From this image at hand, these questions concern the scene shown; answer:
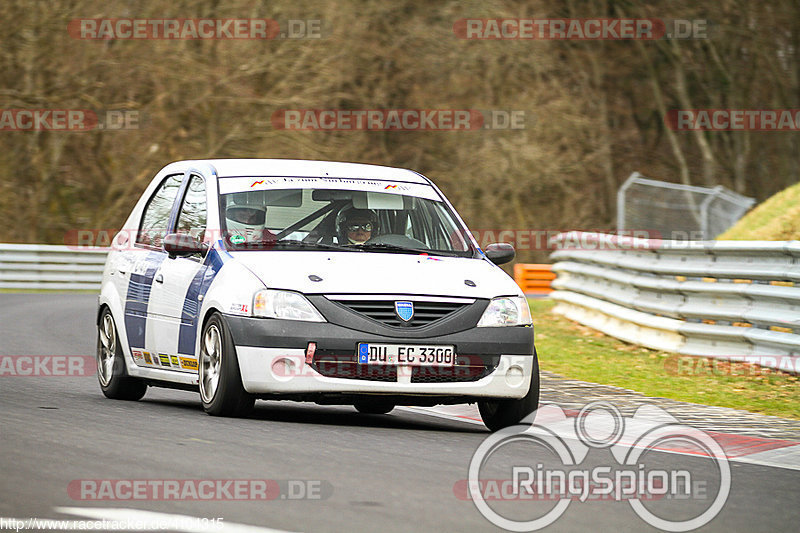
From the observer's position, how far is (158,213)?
37.2ft

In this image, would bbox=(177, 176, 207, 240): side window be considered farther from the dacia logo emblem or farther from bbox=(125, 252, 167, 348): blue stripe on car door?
the dacia logo emblem

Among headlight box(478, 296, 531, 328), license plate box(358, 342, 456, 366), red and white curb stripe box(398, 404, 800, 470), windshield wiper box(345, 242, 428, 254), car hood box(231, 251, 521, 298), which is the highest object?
windshield wiper box(345, 242, 428, 254)

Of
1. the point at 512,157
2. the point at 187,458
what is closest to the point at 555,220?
the point at 512,157

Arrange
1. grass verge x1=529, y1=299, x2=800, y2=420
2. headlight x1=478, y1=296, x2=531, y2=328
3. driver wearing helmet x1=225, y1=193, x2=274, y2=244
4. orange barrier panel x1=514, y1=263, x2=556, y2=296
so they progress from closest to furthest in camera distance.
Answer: headlight x1=478, y1=296, x2=531, y2=328 < driver wearing helmet x1=225, y1=193, x2=274, y2=244 < grass verge x1=529, y1=299, x2=800, y2=420 < orange barrier panel x1=514, y1=263, x2=556, y2=296

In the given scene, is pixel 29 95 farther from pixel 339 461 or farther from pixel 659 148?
pixel 339 461

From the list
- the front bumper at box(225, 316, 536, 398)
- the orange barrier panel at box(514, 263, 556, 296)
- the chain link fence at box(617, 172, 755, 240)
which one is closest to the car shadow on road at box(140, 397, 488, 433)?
the front bumper at box(225, 316, 536, 398)

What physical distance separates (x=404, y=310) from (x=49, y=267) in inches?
946

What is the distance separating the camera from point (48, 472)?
6.77m

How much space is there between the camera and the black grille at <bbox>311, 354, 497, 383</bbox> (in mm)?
8969

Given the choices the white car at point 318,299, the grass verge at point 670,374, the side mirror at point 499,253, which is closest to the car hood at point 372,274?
the white car at point 318,299

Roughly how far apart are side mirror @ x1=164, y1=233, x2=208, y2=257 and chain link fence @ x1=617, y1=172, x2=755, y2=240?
1430cm

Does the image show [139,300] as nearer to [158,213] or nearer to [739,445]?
[158,213]

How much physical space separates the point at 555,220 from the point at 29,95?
14.8 meters

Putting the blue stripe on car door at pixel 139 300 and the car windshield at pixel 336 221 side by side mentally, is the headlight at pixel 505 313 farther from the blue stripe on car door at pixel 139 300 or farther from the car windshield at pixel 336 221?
the blue stripe on car door at pixel 139 300
